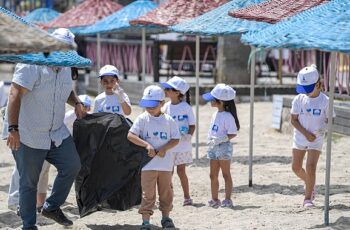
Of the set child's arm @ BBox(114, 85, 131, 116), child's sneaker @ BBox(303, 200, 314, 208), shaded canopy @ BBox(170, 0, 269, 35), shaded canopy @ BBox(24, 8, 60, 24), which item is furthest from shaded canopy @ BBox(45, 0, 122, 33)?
child's sneaker @ BBox(303, 200, 314, 208)

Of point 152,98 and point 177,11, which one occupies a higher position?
point 177,11

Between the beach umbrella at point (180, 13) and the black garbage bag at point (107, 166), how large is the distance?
3912mm

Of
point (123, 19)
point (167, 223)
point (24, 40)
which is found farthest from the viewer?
point (123, 19)

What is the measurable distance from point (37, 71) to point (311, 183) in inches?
112

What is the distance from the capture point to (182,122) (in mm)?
8516

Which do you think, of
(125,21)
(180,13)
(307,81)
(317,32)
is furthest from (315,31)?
(125,21)

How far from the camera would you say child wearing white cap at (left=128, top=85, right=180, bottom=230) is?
282 inches

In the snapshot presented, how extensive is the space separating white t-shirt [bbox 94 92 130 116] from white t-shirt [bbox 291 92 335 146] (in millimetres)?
1657

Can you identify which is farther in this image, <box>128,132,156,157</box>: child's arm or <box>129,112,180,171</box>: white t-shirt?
<box>129,112,180,171</box>: white t-shirt

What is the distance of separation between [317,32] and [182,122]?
7.60ft

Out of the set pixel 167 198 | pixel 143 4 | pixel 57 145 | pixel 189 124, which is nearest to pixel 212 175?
pixel 189 124

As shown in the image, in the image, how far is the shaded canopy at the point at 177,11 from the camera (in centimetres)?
1152

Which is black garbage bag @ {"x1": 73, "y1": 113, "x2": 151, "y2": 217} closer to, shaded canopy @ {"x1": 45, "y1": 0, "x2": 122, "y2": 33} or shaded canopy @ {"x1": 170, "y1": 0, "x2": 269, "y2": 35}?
shaded canopy @ {"x1": 170, "y1": 0, "x2": 269, "y2": 35}

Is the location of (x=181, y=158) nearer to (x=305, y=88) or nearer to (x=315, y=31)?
(x=305, y=88)
